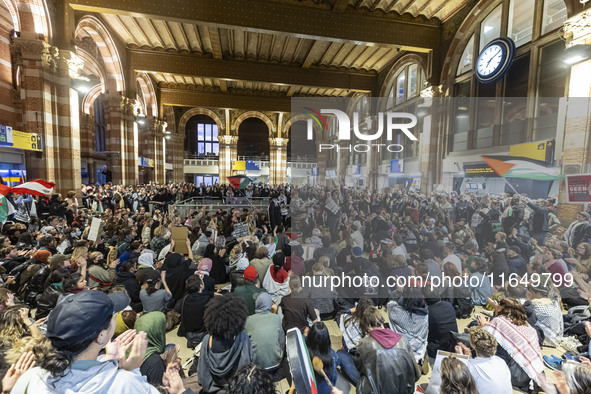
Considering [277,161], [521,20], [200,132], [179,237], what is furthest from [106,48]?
[200,132]

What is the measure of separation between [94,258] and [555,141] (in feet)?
37.1

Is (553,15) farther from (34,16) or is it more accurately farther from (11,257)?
(34,16)

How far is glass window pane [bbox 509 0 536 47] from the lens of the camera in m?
9.52

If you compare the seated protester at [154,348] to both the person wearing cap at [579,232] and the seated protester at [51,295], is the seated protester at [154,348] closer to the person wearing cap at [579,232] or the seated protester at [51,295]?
the seated protester at [51,295]

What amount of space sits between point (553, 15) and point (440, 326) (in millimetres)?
11304

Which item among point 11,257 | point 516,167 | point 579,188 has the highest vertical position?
point 516,167

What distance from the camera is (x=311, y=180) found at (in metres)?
5.38

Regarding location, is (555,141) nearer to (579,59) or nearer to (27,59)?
(579,59)

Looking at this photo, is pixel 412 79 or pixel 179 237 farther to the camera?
pixel 412 79

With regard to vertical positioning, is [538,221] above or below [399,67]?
below

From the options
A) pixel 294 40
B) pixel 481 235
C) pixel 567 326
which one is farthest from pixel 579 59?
pixel 294 40

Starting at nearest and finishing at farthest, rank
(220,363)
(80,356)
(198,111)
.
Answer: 1. (80,356)
2. (220,363)
3. (198,111)

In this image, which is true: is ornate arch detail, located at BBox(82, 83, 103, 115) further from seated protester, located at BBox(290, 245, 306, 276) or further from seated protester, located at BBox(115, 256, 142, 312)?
seated protester, located at BBox(290, 245, 306, 276)

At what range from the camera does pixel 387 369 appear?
225 centimetres
